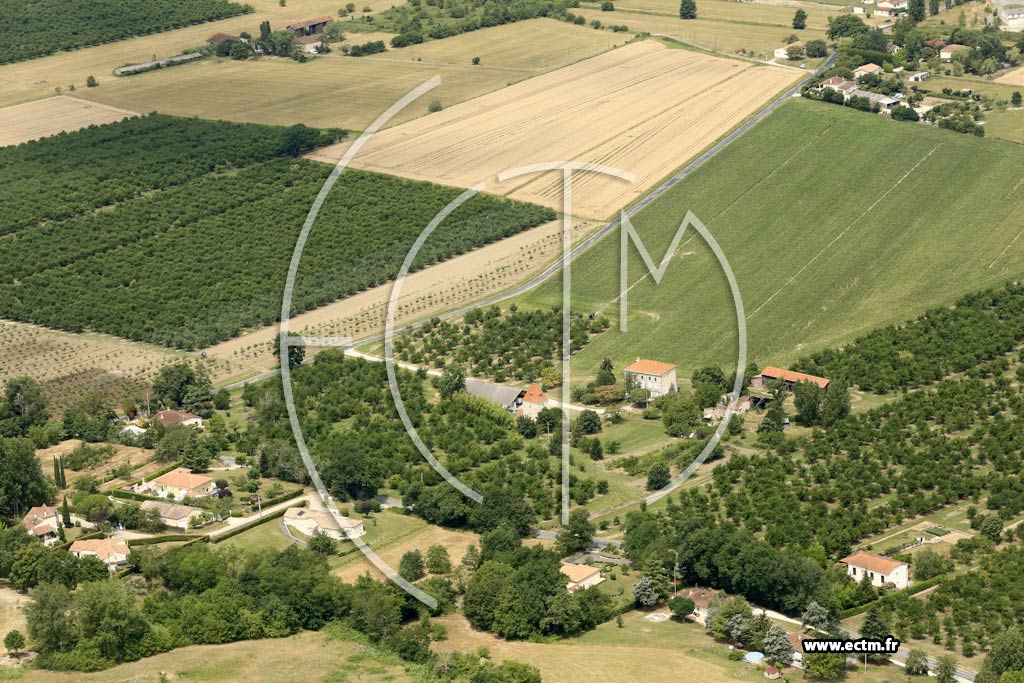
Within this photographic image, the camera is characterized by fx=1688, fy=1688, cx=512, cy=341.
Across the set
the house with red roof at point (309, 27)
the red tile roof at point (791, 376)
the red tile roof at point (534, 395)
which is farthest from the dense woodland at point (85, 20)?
the red tile roof at point (791, 376)

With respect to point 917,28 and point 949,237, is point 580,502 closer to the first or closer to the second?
point 949,237

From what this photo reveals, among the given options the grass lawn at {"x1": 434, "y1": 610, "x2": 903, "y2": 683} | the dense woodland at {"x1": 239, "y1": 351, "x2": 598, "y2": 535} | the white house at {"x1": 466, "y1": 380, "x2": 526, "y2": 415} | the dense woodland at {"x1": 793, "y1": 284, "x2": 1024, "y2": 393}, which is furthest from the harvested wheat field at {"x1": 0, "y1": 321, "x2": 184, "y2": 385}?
the dense woodland at {"x1": 793, "y1": 284, "x2": 1024, "y2": 393}

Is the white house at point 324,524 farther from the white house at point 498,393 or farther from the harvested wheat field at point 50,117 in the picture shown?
the harvested wheat field at point 50,117

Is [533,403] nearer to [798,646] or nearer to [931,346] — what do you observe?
[931,346]

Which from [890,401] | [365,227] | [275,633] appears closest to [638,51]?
[365,227]


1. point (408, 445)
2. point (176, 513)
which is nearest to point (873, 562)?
point (408, 445)
